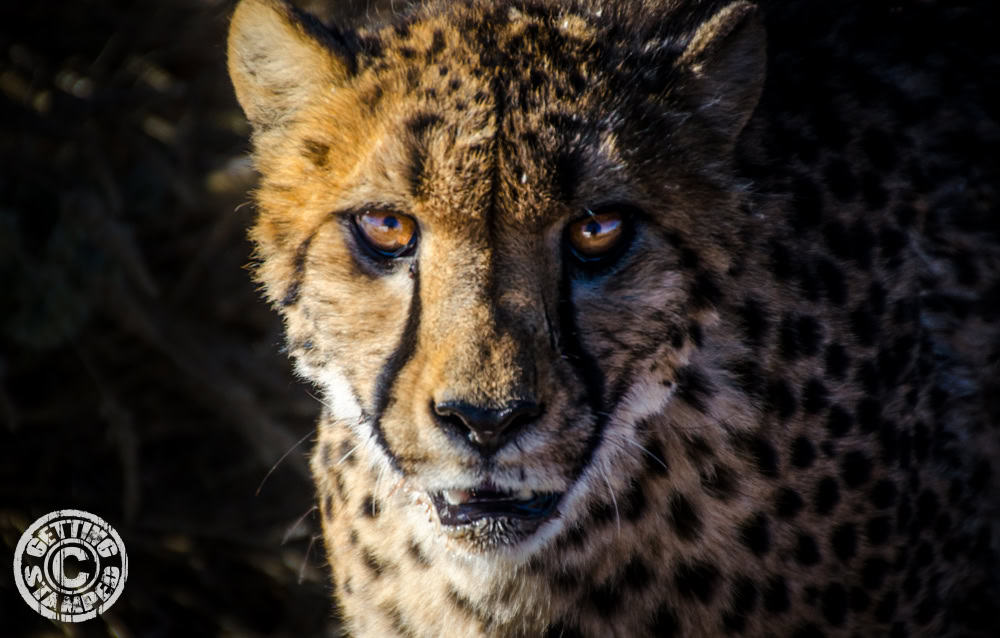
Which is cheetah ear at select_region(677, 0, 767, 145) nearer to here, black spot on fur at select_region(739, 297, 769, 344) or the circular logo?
black spot on fur at select_region(739, 297, 769, 344)

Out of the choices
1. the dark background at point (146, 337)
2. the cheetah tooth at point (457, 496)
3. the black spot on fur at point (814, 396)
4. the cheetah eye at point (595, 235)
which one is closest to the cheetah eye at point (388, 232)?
the cheetah eye at point (595, 235)

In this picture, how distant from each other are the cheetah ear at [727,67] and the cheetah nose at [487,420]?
0.58 m

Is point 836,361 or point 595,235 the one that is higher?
point 595,235

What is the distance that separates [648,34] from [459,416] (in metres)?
0.74

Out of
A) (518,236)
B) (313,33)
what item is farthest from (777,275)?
(313,33)

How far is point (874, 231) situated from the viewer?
2104mm

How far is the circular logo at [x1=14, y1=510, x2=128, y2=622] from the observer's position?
2.88 meters

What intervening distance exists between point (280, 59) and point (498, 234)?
546 millimetres

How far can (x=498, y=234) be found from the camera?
1.65 m

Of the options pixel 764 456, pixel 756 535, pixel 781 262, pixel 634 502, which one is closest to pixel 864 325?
pixel 781 262

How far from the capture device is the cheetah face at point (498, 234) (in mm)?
1621

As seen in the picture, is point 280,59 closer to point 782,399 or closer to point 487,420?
point 487,420

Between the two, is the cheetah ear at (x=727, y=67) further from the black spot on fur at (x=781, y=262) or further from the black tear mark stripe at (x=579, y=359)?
the black tear mark stripe at (x=579, y=359)

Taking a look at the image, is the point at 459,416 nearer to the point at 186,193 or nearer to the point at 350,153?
the point at 350,153
